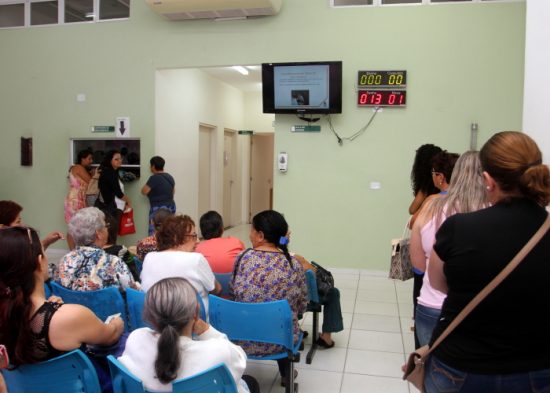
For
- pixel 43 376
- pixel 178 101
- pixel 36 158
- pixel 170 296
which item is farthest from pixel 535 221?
pixel 36 158

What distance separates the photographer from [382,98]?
5902 millimetres

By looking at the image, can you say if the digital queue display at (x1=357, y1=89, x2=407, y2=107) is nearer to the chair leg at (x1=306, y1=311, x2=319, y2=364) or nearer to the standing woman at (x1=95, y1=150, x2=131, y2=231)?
the chair leg at (x1=306, y1=311, x2=319, y2=364)

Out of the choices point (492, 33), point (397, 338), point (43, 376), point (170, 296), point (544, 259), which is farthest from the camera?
point (492, 33)

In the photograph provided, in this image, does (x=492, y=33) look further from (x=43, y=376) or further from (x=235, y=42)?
(x=43, y=376)

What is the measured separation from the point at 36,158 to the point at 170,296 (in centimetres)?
655

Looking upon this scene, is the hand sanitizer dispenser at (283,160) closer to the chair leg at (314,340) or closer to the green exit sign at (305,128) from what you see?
the green exit sign at (305,128)

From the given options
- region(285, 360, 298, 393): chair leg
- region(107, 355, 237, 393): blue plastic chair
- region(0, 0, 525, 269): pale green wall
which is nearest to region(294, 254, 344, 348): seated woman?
region(285, 360, 298, 393): chair leg

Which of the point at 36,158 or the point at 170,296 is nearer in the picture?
the point at 170,296

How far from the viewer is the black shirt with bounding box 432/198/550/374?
1265 mm

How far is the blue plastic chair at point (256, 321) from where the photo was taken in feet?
7.90

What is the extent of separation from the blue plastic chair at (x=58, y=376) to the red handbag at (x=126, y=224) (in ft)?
15.9

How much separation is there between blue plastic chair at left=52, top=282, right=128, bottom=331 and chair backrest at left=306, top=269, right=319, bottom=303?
1210 millimetres

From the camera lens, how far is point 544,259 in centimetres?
126

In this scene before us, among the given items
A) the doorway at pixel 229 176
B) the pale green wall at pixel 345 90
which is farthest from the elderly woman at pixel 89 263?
the doorway at pixel 229 176
